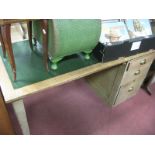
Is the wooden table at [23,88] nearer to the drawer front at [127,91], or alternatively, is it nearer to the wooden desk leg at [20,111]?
the wooden desk leg at [20,111]

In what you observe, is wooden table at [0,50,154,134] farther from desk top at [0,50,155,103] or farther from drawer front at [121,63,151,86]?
drawer front at [121,63,151,86]

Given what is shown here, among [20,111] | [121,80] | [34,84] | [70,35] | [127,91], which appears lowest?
[127,91]

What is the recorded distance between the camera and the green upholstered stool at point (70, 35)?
89 centimetres

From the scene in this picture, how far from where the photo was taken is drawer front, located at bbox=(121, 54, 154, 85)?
1.39 metres

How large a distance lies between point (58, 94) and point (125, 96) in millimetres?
669

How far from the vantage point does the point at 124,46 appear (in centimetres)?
120

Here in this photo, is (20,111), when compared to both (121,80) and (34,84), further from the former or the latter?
A: (121,80)

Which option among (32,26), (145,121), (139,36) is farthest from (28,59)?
(145,121)

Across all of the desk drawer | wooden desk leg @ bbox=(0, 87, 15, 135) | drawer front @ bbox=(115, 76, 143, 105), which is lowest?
drawer front @ bbox=(115, 76, 143, 105)

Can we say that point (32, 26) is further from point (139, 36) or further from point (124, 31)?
point (139, 36)

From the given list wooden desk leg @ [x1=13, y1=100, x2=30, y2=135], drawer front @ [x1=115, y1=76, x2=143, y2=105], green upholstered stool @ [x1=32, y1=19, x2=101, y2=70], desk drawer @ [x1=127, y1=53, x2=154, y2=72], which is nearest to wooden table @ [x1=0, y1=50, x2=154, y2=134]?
wooden desk leg @ [x1=13, y1=100, x2=30, y2=135]

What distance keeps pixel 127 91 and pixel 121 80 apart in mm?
255

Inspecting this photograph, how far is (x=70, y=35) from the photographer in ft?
3.05

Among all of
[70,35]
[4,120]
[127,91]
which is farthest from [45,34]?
[127,91]
